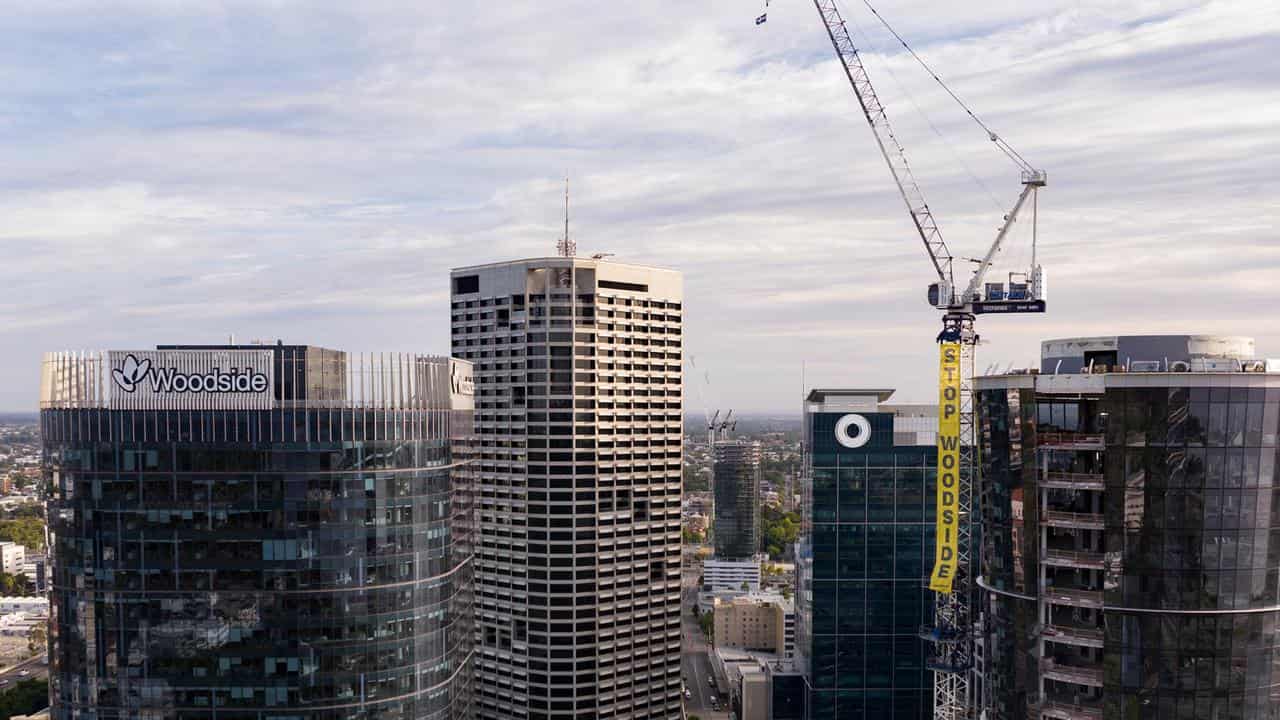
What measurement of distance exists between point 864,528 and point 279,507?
11940cm

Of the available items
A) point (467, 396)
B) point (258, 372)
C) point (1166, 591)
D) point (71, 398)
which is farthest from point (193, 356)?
point (1166, 591)

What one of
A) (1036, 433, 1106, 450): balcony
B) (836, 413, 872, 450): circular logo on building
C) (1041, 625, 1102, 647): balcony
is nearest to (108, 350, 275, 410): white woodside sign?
(1036, 433, 1106, 450): balcony

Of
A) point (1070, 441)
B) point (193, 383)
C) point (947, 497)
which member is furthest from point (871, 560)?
point (193, 383)

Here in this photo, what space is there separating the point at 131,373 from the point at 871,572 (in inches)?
5387

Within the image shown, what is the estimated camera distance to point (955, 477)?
512ft

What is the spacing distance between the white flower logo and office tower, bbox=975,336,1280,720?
92.2 meters

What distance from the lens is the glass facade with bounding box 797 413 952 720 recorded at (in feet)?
613

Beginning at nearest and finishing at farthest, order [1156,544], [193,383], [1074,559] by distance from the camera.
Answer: [1156,544]
[1074,559]
[193,383]

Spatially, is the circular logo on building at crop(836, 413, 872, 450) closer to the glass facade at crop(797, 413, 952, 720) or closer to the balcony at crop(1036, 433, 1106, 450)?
the glass facade at crop(797, 413, 952, 720)

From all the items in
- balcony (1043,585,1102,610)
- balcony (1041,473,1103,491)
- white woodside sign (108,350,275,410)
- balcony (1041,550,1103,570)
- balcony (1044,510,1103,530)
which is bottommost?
balcony (1043,585,1102,610)

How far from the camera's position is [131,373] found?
104 m

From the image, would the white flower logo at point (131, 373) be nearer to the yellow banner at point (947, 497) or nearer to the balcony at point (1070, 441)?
the balcony at point (1070, 441)

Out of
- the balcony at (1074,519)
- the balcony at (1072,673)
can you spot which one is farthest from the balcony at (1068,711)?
the balcony at (1074,519)

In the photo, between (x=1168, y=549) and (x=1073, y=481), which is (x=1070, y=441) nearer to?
(x=1073, y=481)
